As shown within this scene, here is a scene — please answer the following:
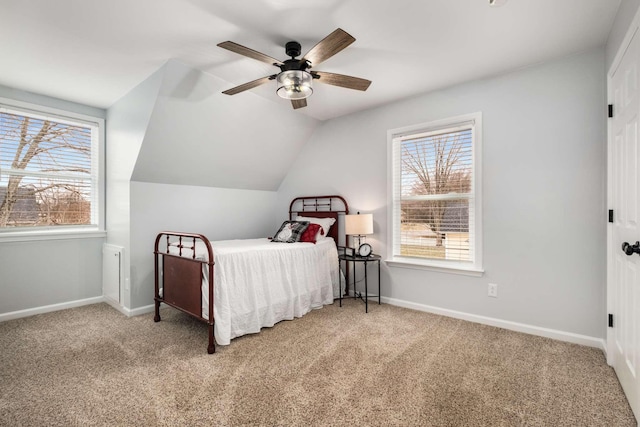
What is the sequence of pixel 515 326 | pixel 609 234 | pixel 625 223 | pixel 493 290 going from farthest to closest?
pixel 493 290 < pixel 515 326 < pixel 609 234 < pixel 625 223

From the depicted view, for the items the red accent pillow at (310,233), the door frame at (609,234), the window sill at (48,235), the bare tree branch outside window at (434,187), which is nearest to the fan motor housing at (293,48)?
the bare tree branch outside window at (434,187)

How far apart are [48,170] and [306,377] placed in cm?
364

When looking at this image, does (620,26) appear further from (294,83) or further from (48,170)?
(48,170)

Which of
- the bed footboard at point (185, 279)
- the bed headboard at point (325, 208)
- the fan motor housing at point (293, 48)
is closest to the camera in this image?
the fan motor housing at point (293, 48)

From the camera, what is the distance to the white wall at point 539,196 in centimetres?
256

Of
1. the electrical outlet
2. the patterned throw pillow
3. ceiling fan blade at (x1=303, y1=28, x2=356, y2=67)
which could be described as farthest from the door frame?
the patterned throw pillow

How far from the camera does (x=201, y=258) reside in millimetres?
2670

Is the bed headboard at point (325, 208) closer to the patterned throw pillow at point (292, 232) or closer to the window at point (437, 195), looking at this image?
the patterned throw pillow at point (292, 232)

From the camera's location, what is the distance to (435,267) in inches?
132

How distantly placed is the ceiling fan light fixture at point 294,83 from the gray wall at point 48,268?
9.24 feet

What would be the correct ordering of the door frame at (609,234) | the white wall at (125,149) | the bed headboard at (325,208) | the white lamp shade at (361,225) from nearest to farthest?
the door frame at (609,234), the white wall at (125,149), the white lamp shade at (361,225), the bed headboard at (325,208)

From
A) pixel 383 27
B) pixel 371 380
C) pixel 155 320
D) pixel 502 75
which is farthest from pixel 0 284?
pixel 502 75

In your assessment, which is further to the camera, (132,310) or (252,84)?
(132,310)

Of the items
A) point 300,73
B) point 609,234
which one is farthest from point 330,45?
point 609,234
